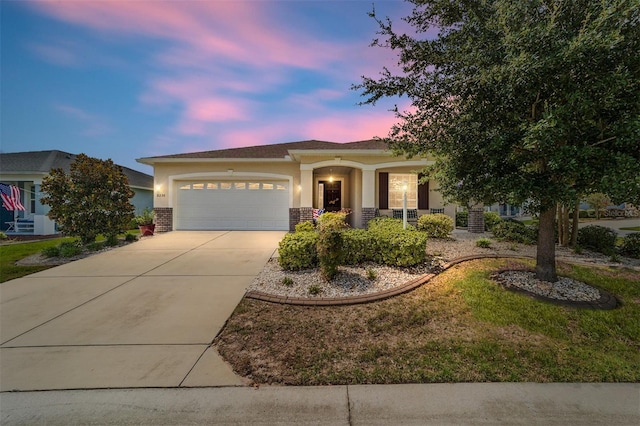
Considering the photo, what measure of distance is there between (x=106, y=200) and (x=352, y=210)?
1048cm

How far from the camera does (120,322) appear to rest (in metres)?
3.79

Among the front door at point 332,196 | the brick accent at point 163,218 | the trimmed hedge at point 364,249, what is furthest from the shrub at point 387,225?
the brick accent at point 163,218

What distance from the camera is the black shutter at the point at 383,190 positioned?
42.0ft

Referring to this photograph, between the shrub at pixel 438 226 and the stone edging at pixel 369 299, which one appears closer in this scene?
the stone edging at pixel 369 299

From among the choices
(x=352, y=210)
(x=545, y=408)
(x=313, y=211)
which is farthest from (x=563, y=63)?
(x=352, y=210)

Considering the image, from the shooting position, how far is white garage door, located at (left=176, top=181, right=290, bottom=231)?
42.8ft

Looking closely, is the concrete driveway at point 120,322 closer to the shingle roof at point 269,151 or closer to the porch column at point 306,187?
the porch column at point 306,187

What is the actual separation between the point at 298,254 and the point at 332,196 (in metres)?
9.66

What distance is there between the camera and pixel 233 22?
8125 mm

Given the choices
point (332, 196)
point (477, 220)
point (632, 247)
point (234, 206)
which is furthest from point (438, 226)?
point (234, 206)

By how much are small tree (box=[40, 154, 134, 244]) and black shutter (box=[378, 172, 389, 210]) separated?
414 inches

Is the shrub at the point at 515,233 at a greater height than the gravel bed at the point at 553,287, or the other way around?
the shrub at the point at 515,233

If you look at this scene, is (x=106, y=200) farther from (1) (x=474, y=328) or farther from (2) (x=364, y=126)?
(2) (x=364, y=126)

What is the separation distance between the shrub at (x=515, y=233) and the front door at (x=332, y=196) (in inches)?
318
